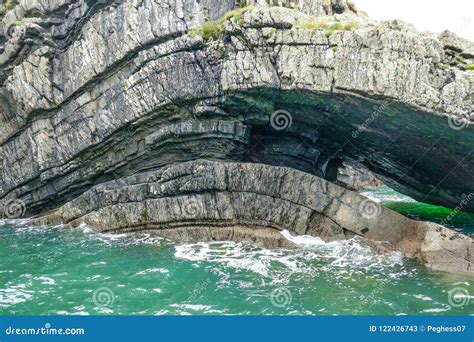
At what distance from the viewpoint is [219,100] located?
21.7 m

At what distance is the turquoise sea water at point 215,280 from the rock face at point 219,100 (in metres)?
1.91

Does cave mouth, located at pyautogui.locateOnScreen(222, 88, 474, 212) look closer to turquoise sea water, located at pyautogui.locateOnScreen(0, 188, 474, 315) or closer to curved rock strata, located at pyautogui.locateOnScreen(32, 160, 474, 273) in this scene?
curved rock strata, located at pyautogui.locateOnScreen(32, 160, 474, 273)

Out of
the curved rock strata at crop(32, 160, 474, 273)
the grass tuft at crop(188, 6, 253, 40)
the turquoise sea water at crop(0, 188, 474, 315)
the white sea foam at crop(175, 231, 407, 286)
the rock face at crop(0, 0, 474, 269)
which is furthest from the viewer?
the grass tuft at crop(188, 6, 253, 40)

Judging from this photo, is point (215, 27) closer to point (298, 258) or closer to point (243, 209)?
point (243, 209)

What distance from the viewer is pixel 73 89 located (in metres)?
25.0

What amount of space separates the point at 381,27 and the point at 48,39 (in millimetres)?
19159

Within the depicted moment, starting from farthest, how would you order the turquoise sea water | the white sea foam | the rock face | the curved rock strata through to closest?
1. the curved rock strata
2. the rock face
3. the white sea foam
4. the turquoise sea water

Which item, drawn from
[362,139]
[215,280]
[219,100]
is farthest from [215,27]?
[215,280]

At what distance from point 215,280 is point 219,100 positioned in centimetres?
1001

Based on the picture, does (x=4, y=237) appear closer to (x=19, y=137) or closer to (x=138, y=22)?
(x=19, y=137)

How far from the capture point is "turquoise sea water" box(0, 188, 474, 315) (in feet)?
41.9

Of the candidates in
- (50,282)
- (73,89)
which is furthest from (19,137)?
(50,282)

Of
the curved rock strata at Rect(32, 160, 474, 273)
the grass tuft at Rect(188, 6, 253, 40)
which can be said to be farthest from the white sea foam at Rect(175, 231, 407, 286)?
the grass tuft at Rect(188, 6, 253, 40)

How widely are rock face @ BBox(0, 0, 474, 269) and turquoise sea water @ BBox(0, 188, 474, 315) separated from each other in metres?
1.91
